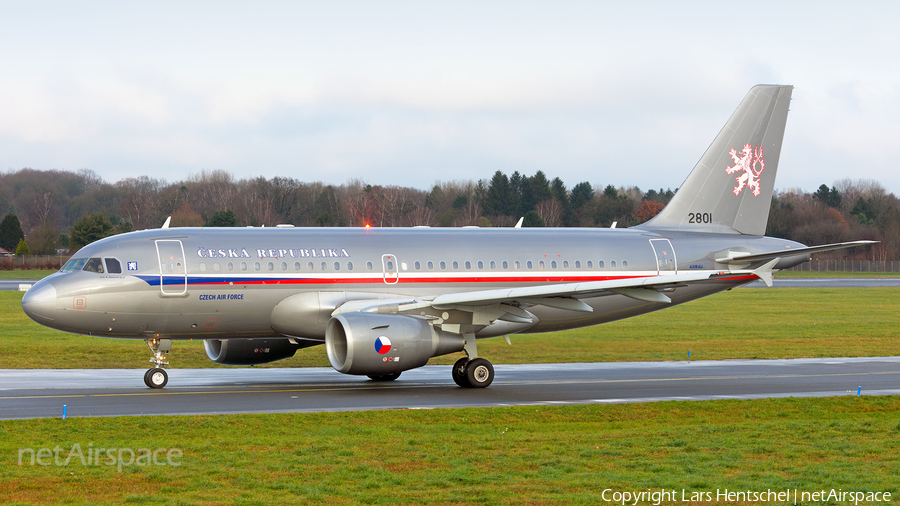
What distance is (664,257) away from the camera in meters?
28.3

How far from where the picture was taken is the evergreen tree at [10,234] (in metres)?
121

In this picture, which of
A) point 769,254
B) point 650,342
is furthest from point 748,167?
point 650,342

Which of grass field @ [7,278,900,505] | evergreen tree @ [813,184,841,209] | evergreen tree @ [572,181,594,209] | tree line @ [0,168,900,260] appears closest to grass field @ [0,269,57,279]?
tree line @ [0,168,900,260]

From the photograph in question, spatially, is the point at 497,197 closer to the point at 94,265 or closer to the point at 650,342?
the point at 650,342

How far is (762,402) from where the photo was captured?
2078 centimetres

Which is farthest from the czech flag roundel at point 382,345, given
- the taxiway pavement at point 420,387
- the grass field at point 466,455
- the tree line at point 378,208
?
the tree line at point 378,208

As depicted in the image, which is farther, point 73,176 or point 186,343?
point 73,176

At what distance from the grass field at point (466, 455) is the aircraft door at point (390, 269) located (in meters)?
6.48

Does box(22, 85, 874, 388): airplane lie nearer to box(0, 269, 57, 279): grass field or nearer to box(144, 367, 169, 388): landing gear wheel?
box(144, 367, 169, 388): landing gear wheel

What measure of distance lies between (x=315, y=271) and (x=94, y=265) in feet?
17.3

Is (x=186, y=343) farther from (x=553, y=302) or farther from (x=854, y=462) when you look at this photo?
(x=854, y=462)

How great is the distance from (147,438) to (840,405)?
1413 centimetres

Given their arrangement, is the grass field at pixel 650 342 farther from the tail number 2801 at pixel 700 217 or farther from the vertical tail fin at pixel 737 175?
the vertical tail fin at pixel 737 175

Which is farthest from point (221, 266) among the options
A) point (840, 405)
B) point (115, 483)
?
point (840, 405)
